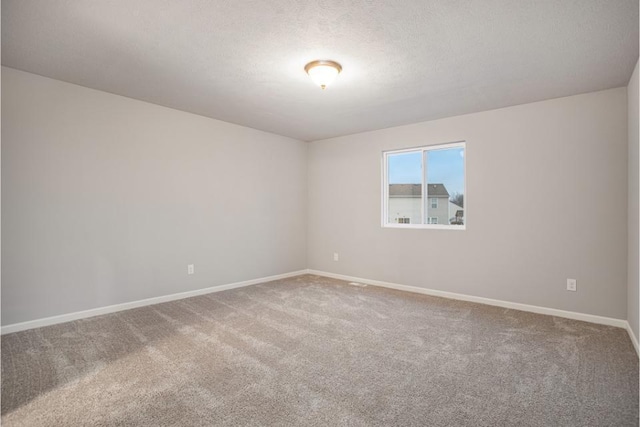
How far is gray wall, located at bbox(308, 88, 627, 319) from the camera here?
3.28 m

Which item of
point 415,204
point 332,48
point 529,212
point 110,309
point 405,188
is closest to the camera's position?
point 332,48

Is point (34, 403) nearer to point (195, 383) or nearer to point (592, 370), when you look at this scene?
point (195, 383)

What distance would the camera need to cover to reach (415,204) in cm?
475

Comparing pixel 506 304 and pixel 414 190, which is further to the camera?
pixel 414 190

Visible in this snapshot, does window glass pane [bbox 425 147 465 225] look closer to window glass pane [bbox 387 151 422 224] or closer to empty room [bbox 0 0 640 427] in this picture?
empty room [bbox 0 0 640 427]

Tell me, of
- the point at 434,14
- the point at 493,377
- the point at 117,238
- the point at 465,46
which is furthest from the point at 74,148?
the point at 493,377

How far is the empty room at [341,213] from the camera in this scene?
6.68 feet

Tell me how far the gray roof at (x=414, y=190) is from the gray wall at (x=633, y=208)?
1.86 metres

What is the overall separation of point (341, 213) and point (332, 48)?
3.18 meters

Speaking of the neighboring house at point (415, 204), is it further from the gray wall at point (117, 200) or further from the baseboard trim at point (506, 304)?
the gray wall at point (117, 200)

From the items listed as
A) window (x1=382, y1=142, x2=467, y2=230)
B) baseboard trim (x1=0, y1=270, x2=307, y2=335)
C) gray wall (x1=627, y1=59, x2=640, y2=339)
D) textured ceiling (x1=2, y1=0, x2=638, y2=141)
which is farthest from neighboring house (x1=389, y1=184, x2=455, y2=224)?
baseboard trim (x1=0, y1=270, x2=307, y2=335)

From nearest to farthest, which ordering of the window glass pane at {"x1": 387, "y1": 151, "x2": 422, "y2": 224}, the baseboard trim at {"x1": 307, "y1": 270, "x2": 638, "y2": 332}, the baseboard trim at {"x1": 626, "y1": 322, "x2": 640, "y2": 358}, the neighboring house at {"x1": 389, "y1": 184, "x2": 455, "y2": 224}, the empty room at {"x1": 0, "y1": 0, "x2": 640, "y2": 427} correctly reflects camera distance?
1. the empty room at {"x1": 0, "y1": 0, "x2": 640, "y2": 427}
2. the baseboard trim at {"x1": 626, "y1": 322, "x2": 640, "y2": 358}
3. the baseboard trim at {"x1": 307, "y1": 270, "x2": 638, "y2": 332}
4. the neighboring house at {"x1": 389, "y1": 184, "x2": 455, "y2": 224}
5. the window glass pane at {"x1": 387, "y1": 151, "x2": 422, "y2": 224}

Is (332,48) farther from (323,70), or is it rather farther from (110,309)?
(110,309)

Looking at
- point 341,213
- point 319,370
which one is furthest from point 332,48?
point 341,213
